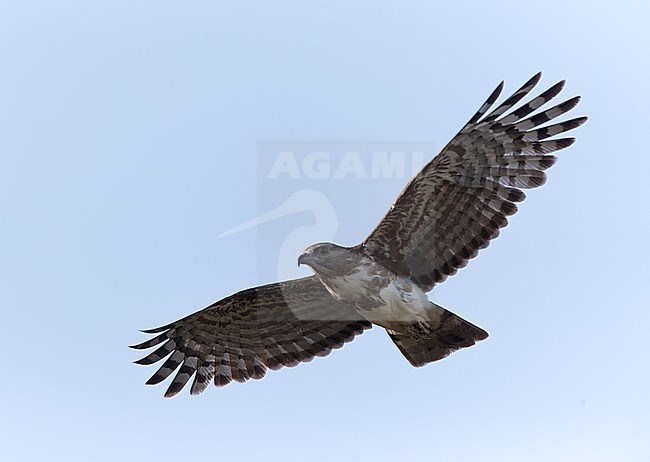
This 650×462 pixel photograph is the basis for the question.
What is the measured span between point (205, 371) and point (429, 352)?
2974 millimetres

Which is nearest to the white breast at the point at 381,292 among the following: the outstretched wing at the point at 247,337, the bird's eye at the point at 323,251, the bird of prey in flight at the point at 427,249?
the bird of prey in flight at the point at 427,249

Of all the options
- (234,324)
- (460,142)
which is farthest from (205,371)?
(460,142)

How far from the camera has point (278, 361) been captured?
1355cm

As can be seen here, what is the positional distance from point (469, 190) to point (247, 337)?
3.47 m

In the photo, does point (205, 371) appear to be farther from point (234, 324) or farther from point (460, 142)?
point (460, 142)

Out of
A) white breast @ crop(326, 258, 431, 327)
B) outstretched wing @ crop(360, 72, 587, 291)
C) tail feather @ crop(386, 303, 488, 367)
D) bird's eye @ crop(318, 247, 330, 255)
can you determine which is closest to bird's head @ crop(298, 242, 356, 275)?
bird's eye @ crop(318, 247, 330, 255)

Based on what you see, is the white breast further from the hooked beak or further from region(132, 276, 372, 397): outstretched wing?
region(132, 276, 372, 397): outstretched wing

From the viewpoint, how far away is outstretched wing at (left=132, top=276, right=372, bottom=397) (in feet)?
43.7

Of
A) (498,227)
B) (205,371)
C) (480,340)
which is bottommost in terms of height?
(480,340)

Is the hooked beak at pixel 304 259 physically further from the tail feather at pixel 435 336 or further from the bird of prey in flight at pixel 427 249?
the tail feather at pixel 435 336

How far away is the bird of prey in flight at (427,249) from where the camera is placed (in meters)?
11.9

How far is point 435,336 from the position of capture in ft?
40.5

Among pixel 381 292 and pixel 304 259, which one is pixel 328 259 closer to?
pixel 304 259

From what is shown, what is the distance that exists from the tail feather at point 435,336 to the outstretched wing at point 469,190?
0.42 m
